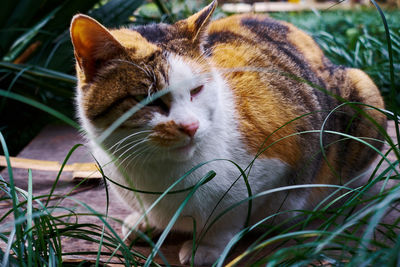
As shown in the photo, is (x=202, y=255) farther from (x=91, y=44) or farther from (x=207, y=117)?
(x=91, y=44)

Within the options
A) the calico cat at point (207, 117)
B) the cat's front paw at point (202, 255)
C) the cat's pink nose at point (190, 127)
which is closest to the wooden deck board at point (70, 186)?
the cat's front paw at point (202, 255)

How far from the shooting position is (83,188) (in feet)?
8.01

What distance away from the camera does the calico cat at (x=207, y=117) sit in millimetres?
1469

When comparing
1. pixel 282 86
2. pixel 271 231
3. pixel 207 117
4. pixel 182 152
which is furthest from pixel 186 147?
pixel 282 86

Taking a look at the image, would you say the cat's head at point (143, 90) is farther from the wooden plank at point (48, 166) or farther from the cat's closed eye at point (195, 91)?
the wooden plank at point (48, 166)

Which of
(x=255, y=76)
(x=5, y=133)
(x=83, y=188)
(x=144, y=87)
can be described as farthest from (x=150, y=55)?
(x=5, y=133)

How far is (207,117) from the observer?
1565mm

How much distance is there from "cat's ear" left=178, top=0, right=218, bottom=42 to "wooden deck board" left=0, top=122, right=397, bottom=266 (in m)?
0.74

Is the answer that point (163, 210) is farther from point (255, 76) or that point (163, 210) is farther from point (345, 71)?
point (345, 71)

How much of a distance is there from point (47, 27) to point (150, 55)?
6.29ft

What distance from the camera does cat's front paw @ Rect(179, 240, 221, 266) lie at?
1.73m

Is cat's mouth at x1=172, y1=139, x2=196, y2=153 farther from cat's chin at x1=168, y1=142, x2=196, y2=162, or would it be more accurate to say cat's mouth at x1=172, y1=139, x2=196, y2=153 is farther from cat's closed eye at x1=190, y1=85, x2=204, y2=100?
cat's closed eye at x1=190, y1=85, x2=204, y2=100

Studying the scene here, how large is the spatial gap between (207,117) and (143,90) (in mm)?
239

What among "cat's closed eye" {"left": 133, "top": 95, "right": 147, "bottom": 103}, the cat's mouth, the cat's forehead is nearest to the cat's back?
the cat's forehead
